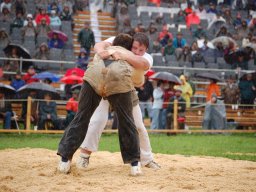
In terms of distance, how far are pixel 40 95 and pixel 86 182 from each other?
10255 mm

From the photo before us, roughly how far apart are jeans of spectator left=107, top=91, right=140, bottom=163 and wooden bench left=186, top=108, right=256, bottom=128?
11265 millimetres

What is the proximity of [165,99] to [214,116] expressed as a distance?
5.80ft

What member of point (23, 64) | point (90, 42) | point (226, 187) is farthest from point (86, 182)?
point (90, 42)

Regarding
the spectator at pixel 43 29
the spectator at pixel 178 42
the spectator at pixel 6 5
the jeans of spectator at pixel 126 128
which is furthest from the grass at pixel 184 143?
the spectator at pixel 6 5

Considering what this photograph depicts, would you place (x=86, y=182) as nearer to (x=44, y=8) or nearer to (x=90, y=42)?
(x=90, y=42)

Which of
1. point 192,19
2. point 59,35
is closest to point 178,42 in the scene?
point 192,19

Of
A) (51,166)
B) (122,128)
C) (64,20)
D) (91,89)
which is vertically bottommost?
(51,166)

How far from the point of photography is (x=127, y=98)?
793 cm

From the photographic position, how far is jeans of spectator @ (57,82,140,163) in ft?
26.0

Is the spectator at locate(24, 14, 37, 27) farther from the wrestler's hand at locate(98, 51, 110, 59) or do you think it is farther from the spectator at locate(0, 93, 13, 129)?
the wrestler's hand at locate(98, 51, 110, 59)

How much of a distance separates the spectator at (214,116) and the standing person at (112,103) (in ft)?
36.2

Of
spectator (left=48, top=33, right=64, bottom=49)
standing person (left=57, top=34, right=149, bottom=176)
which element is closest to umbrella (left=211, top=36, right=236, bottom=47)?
spectator (left=48, top=33, right=64, bottom=49)

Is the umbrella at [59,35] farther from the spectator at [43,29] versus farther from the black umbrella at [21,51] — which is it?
the black umbrella at [21,51]

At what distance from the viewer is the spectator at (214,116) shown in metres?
18.8
